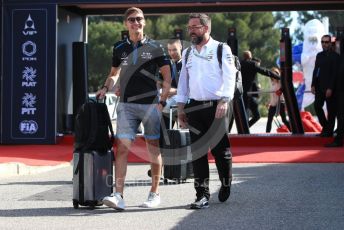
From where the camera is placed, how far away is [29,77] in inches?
715

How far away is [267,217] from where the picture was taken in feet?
26.4

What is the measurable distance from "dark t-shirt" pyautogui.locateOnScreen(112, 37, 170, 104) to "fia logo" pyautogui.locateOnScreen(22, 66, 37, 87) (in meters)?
9.56

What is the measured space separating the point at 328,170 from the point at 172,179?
2703mm

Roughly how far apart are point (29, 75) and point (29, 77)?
1.7 inches

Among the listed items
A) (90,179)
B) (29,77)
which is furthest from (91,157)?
(29,77)

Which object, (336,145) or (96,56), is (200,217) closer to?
(336,145)

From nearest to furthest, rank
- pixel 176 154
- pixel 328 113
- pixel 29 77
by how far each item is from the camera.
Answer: pixel 176 154 < pixel 328 113 < pixel 29 77

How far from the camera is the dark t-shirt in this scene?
28.7 ft

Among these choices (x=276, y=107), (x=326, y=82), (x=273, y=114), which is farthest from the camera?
(x=273, y=114)

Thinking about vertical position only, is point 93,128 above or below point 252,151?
above

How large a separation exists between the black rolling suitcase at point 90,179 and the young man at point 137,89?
0.50 feet

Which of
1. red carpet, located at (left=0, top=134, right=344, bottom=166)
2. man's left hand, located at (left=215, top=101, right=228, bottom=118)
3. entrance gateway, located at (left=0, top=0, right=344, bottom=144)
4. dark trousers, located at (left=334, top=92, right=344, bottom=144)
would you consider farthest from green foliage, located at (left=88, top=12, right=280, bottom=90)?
man's left hand, located at (left=215, top=101, right=228, bottom=118)

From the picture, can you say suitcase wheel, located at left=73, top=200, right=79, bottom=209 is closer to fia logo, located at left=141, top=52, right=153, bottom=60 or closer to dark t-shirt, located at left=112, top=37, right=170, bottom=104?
dark t-shirt, located at left=112, top=37, right=170, bottom=104

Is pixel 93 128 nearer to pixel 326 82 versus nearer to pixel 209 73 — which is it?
pixel 209 73
